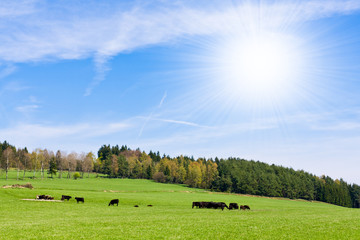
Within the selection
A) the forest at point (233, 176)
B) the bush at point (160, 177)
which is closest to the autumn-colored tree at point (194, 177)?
the forest at point (233, 176)

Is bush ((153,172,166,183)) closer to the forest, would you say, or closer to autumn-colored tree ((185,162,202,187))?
the forest

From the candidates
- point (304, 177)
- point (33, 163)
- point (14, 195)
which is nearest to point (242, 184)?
point (304, 177)

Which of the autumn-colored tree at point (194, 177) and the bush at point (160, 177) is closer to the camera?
the autumn-colored tree at point (194, 177)

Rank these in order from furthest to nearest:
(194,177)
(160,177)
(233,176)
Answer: (160,177) < (194,177) < (233,176)

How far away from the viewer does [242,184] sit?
516 ft

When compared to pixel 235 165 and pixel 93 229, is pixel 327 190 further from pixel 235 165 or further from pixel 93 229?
pixel 93 229

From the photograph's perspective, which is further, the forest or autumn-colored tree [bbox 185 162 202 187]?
autumn-colored tree [bbox 185 162 202 187]

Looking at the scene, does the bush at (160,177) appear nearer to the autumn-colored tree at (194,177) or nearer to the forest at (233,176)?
the forest at (233,176)

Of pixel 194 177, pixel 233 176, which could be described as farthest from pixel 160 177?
pixel 233 176

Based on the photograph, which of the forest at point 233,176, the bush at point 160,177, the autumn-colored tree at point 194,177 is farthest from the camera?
the bush at point 160,177

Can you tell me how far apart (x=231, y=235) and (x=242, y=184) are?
142 meters

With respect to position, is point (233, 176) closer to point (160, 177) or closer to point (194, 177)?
point (194, 177)

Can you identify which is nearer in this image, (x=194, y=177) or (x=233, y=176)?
(x=233, y=176)

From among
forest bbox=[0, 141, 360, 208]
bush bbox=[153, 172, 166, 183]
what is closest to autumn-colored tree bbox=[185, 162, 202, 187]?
forest bbox=[0, 141, 360, 208]
